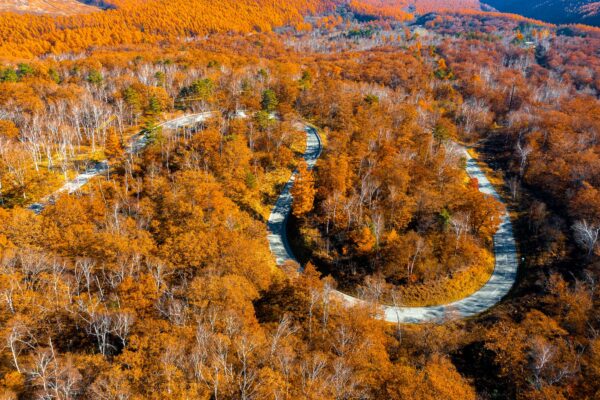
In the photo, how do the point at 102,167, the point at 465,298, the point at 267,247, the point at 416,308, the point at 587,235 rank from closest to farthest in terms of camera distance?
the point at 416,308 → the point at 465,298 → the point at 267,247 → the point at 587,235 → the point at 102,167

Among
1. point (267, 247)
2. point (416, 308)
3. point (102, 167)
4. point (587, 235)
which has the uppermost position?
point (102, 167)

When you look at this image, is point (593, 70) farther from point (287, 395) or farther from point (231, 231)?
point (287, 395)

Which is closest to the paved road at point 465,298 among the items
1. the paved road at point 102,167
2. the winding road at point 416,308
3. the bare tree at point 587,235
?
the winding road at point 416,308

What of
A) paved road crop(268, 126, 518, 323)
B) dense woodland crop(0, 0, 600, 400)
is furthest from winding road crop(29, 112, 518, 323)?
dense woodland crop(0, 0, 600, 400)

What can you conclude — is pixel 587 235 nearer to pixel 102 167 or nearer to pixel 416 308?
pixel 416 308

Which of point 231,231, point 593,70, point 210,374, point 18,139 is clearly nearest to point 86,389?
point 210,374

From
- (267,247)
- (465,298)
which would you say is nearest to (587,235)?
(465,298)
